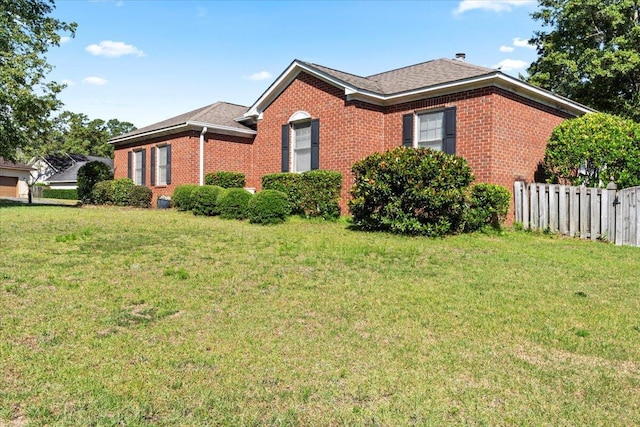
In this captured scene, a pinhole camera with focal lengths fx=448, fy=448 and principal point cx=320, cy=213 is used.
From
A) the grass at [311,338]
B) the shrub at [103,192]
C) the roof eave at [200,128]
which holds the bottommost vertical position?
the grass at [311,338]

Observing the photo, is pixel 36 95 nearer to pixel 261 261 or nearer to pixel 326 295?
pixel 261 261

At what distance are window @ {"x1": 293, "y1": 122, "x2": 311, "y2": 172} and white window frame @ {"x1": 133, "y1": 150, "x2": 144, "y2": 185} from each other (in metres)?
9.03

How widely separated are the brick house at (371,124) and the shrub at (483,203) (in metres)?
0.80

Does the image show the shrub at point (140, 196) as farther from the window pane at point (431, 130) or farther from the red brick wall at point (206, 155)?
the window pane at point (431, 130)

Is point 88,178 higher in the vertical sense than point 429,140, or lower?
lower

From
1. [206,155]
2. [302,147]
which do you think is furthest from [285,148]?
[206,155]

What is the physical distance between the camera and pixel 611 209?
388 inches

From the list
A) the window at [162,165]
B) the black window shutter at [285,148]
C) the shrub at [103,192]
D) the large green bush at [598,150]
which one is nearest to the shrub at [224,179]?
the black window shutter at [285,148]

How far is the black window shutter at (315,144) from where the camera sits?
47.4 ft

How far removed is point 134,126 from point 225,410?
333 feet

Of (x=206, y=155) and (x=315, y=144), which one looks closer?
(x=315, y=144)

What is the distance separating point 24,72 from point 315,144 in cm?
1256

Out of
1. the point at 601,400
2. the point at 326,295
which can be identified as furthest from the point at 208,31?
the point at 601,400

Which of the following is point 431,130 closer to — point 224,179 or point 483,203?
point 483,203
